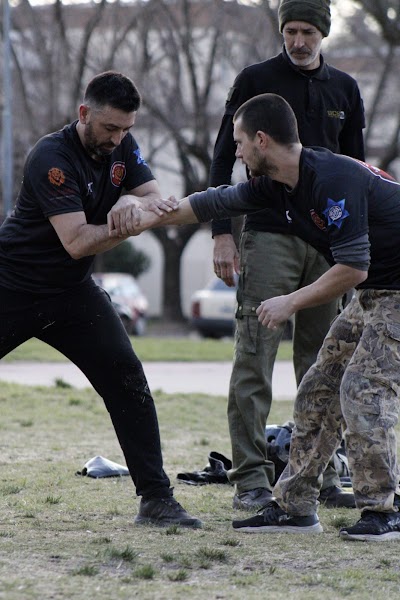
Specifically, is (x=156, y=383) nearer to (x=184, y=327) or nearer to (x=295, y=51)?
(x=295, y=51)

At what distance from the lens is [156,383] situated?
41.2 feet

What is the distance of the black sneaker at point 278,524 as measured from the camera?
5211 mm

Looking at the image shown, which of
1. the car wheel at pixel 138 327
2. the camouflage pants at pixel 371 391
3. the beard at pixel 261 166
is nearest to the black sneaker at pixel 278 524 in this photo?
the camouflage pants at pixel 371 391

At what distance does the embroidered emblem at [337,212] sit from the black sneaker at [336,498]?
1.99 meters

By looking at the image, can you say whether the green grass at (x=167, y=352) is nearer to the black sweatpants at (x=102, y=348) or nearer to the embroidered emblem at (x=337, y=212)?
the black sweatpants at (x=102, y=348)

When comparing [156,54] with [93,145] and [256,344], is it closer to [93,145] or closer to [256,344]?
[256,344]

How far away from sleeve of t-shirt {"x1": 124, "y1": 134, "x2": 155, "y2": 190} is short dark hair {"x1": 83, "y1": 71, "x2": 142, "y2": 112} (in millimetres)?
325

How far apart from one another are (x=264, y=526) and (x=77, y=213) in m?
1.77

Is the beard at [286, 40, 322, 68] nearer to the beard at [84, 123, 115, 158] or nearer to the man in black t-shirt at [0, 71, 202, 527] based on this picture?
the man in black t-shirt at [0, 71, 202, 527]

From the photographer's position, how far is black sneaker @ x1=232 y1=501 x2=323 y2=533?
5.21 m

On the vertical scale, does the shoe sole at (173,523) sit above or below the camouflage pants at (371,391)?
below

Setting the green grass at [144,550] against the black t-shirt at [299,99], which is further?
the black t-shirt at [299,99]

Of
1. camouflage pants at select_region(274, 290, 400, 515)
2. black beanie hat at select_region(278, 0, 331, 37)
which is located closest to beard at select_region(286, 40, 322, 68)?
black beanie hat at select_region(278, 0, 331, 37)

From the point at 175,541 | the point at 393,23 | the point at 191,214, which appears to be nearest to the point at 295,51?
the point at 191,214
